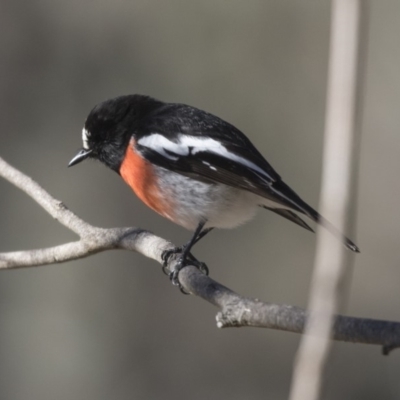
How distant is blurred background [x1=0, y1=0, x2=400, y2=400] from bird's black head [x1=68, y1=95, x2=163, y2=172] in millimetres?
2691

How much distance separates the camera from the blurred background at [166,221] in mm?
6762

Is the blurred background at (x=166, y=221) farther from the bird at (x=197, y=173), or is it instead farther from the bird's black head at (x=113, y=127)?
the bird at (x=197, y=173)

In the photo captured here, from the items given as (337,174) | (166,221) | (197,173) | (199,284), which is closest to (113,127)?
(197,173)

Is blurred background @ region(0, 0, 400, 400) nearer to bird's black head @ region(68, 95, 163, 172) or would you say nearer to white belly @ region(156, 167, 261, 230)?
bird's black head @ region(68, 95, 163, 172)

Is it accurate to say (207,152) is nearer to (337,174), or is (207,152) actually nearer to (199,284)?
(199,284)

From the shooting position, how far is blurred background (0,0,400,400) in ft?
22.2

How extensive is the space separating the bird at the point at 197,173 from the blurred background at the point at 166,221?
2.94m

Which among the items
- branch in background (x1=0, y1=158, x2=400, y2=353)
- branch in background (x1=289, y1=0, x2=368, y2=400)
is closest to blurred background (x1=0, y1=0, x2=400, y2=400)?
branch in background (x1=0, y1=158, x2=400, y2=353)

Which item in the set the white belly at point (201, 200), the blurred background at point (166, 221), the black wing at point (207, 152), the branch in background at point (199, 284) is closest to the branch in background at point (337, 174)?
the branch in background at point (199, 284)

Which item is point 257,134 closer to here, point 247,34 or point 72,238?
point 247,34

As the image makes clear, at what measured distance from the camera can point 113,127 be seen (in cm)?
413

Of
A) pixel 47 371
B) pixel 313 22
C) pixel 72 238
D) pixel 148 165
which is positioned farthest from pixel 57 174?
pixel 148 165

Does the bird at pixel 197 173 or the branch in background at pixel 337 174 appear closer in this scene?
the branch in background at pixel 337 174

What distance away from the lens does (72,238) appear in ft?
22.7
